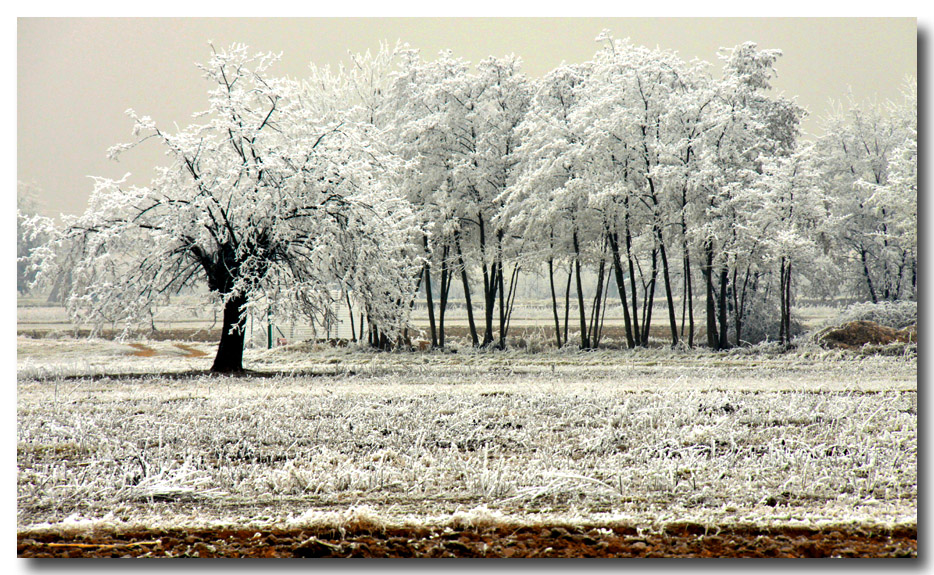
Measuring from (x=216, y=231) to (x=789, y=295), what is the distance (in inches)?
396

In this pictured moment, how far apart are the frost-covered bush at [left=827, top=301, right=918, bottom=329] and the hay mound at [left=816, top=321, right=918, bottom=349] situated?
0.08 m

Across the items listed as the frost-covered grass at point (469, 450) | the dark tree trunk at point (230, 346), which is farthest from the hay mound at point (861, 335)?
the dark tree trunk at point (230, 346)

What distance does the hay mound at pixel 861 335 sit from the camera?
29.2ft

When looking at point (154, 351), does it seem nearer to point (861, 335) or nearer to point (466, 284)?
point (466, 284)

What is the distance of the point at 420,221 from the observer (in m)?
16.7

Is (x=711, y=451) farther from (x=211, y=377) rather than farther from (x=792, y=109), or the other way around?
(x=792, y=109)

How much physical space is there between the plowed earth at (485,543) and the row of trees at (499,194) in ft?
15.3

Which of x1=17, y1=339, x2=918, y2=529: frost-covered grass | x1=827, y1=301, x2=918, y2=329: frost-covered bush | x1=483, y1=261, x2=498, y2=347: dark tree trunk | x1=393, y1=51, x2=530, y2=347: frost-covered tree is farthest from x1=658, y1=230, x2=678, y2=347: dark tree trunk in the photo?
x1=17, y1=339, x2=918, y2=529: frost-covered grass

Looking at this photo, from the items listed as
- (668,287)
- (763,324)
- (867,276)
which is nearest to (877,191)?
(867,276)

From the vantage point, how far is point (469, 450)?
4824 millimetres

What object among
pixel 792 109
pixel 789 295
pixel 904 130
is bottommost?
pixel 789 295

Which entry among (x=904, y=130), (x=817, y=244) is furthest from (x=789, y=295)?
(x=904, y=130)

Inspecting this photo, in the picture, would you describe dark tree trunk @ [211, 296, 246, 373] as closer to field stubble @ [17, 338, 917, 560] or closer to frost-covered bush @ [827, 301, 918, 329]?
field stubble @ [17, 338, 917, 560]

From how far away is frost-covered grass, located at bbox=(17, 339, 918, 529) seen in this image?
360 cm
